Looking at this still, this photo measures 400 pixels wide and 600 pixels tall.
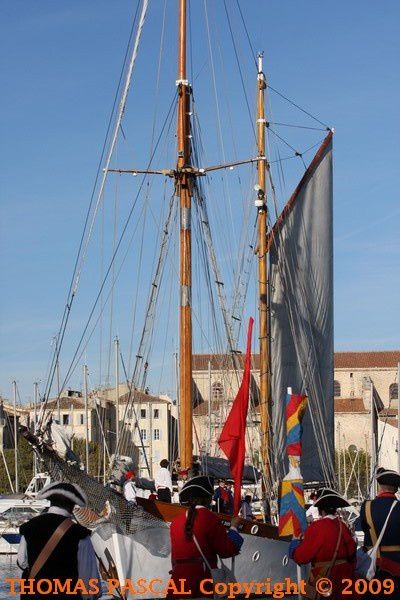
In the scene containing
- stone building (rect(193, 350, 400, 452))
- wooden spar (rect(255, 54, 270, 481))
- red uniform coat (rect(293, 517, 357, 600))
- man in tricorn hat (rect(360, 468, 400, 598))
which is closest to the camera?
red uniform coat (rect(293, 517, 357, 600))

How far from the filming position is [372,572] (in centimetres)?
1149

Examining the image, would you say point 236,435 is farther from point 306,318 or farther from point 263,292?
point 306,318

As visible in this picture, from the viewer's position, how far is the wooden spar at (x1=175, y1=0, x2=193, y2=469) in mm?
24641

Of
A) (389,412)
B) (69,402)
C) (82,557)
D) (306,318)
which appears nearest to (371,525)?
(82,557)

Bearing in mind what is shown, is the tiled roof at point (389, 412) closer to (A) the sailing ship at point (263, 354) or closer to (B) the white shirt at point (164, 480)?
(A) the sailing ship at point (263, 354)

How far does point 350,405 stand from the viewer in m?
123

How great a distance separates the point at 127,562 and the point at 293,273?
16.5m

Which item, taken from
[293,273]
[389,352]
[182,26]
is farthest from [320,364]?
[389,352]

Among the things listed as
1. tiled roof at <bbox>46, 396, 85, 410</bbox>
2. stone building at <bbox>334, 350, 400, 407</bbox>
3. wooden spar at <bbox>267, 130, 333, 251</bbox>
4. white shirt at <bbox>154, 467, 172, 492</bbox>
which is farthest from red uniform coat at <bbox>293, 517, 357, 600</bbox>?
stone building at <bbox>334, 350, 400, 407</bbox>

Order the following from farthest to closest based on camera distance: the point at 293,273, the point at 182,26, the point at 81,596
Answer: the point at 293,273 < the point at 182,26 < the point at 81,596

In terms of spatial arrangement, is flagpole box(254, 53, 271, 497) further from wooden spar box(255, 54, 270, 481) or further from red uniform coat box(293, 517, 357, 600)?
red uniform coat box(293, 517, 357, 600)

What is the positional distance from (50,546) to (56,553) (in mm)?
75

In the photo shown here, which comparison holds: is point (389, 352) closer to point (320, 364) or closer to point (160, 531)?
point (320, 364)

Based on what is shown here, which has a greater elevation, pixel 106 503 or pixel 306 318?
pixel 306 318
